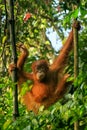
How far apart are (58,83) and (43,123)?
2918 mm

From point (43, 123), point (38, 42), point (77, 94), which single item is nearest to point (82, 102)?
point (77, 94)

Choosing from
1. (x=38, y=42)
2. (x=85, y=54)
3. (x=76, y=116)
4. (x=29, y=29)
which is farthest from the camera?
(x=38, y=42)

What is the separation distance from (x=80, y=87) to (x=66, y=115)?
0.16m

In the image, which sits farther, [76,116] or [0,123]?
[0,123]

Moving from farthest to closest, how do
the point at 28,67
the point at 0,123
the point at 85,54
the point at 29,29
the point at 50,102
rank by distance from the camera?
1. the point at 29,29
2. the point at 50,102
3. the point at 28,67
4. the point at 0,123
5. the point at 85,54

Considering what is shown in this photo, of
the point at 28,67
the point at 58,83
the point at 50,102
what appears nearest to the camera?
the point at 28,67

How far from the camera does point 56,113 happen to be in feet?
7.00

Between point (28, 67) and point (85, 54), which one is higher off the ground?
point (85, 54)

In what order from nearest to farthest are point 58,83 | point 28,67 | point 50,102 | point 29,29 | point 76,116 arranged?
point 76,116 → point 28,67 → point 50,102 → point 58,83 → point 29,29

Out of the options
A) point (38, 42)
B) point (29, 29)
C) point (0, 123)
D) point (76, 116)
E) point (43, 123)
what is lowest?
point (38, 42)

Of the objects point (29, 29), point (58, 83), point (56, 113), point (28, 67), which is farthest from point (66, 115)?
point (29, 29)

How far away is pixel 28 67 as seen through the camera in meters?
4.38

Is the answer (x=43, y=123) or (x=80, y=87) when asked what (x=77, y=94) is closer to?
(x=80, y=87)

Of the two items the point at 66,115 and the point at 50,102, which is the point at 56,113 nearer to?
the point at 66,115
